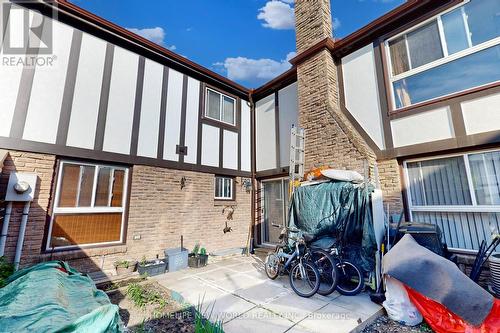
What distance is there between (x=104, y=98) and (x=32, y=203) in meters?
2.64

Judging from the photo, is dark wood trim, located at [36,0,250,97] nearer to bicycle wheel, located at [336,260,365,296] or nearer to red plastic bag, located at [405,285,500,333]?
bicycle wheel, located at [336,260,365,296]

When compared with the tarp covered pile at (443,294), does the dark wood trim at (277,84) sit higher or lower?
higher

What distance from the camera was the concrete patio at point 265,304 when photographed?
2.93 metres

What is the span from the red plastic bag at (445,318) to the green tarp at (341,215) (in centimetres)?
92

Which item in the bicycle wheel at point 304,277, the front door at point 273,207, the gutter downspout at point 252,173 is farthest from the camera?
the gutter downspout at point 252,173

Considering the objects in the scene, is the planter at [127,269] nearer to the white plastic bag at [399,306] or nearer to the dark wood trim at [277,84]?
the white plastic bag at [399,306]

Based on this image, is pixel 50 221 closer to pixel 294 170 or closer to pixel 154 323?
pixel 154 323

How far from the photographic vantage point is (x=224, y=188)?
7.48 meters

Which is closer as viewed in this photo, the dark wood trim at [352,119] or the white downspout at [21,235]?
the white downspout at [21,235]

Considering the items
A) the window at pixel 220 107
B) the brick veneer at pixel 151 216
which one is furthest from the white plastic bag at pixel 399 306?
the window at pixel 220 107

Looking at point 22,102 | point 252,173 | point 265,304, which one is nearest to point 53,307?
point 265,304

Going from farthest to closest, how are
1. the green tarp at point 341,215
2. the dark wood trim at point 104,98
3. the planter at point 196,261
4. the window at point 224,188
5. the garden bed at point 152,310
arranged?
1. the window at point 224,188
2. the planter at point 196,261
3. the dark wood trim at point 104,98
4. the green tarp at point 341,215
5. the garden bed at point 152,310

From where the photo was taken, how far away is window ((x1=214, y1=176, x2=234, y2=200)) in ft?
24.0

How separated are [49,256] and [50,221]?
2.18 ft
